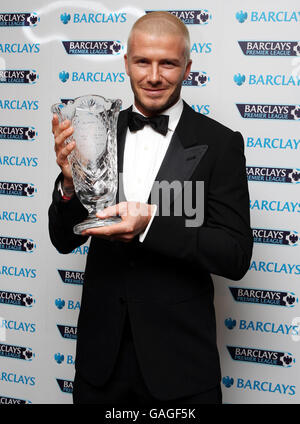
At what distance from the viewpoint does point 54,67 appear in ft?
7.11

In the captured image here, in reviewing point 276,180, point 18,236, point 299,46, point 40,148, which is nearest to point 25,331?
point 18,236

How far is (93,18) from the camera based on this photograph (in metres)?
2.08

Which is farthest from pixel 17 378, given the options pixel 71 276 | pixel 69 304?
pixel 71 276

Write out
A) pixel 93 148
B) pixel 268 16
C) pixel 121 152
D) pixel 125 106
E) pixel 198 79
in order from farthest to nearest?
pixel 125 106 < pixel 198 79 < pixel 268 16 < pixel 121 152 < pixel 93 148

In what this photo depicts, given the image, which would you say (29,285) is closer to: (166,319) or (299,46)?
(166,319)

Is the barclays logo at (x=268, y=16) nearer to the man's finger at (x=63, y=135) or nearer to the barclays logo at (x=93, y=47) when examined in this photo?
the barclays logo at (x=93, y=47)

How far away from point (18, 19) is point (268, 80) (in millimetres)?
1167

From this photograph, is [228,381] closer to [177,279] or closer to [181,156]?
[177,279]

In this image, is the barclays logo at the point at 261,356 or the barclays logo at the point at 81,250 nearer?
the barclays logo at the point at 261,356

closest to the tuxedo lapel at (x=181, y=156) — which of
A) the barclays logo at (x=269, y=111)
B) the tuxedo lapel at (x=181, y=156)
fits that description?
the tuxedo lapel at (x=181, y=156)

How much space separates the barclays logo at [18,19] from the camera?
2172 millimetres

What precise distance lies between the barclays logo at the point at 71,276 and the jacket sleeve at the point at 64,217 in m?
0.87

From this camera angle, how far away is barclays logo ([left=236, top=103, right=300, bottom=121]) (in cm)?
190

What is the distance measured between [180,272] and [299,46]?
1.08m
